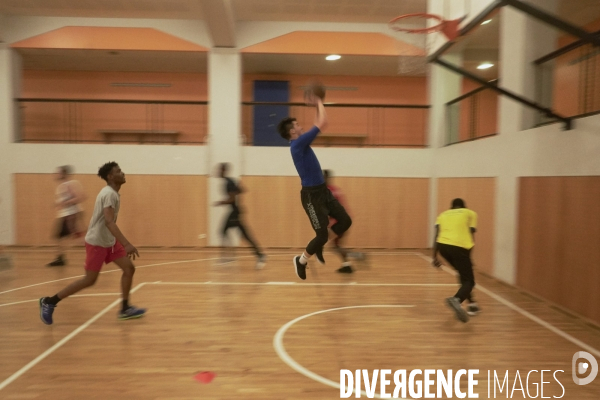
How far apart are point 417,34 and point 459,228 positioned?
2.57 m

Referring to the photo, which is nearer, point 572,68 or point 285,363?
point 285,363

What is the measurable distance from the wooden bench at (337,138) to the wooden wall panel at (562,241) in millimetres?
6200

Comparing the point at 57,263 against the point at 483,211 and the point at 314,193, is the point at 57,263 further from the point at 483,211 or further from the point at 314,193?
the point at 483,211

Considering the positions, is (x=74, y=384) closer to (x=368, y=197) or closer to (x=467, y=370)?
(x=467, y=370)

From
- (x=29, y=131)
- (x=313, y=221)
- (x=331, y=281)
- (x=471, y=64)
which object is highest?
(x=471, y=64)

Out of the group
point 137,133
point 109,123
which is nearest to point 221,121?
point 137,133

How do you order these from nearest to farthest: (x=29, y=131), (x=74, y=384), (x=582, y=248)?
(x=74, y=384)
(x=582, y=248)
(x=29, y=131)

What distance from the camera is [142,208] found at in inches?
398

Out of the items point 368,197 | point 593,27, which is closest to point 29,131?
point 368,197

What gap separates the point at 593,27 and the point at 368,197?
577cm

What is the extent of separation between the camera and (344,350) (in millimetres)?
3936

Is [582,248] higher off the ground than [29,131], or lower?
lower

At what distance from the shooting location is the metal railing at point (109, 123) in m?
12.2

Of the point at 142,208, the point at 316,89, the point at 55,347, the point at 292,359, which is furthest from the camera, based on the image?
the point at 142,208
